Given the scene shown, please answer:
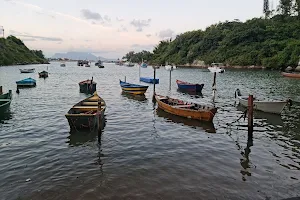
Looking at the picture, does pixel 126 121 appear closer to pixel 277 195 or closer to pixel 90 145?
pixel 90 145

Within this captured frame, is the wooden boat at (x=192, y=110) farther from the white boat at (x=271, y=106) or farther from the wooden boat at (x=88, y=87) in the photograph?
the wooden boat at (x=88, y=87)

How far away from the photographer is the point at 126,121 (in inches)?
891

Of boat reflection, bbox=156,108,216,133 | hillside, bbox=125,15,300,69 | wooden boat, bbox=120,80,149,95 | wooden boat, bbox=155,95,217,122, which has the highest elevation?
hillside, bbox=125,15,300,69

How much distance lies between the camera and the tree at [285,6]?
135 metres

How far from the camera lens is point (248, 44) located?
12731cm

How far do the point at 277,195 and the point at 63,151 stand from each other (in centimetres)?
1117

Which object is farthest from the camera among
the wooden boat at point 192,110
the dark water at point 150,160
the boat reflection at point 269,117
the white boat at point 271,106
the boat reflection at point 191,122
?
the white boat at point 271,106

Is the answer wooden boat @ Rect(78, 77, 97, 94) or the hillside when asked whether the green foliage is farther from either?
wooden boat @ Rect(78, 77, 97, 94)

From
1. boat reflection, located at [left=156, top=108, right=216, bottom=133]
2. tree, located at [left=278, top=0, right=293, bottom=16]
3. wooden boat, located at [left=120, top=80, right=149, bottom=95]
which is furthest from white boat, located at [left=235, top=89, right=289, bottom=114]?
tree, located at [left=278, top=0, right=293, bottom=16]

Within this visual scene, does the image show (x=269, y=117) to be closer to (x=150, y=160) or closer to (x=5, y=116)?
(x=150, y=160)

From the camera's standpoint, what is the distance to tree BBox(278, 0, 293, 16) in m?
135

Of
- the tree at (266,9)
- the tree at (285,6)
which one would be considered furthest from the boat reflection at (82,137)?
the tree at (266,9)

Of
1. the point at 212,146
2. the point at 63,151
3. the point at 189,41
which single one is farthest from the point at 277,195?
the point at 189,41

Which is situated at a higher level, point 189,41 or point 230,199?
point 189,41
